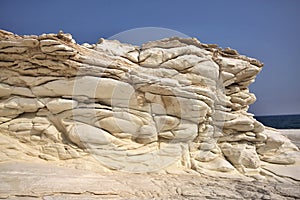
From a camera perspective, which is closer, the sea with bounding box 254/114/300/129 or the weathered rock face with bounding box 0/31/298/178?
the weathered rock face with bounding box 0/31/298/178

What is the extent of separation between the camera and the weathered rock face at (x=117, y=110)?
402 inches

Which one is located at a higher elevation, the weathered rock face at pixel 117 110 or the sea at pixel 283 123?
the sea at pixel 283 123

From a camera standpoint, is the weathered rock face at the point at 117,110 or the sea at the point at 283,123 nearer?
the weathered rock face at the point at 117,110

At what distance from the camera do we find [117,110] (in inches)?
433

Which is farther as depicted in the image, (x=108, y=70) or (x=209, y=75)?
(x=209, y=75)

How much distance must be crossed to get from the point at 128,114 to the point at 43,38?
15.2ft

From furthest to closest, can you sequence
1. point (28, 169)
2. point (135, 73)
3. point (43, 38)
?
point (135, 73) < point (43, 38) < point (28, 169)

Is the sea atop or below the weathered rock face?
atop

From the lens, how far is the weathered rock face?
10.2m

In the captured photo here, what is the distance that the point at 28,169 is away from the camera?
8352 millimetres

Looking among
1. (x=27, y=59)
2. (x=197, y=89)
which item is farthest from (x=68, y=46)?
(x=197, y=89)

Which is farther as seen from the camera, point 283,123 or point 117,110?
point 283,123

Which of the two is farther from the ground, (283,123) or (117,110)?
(283,123)

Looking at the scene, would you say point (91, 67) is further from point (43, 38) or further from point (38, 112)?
point (38, 112)
